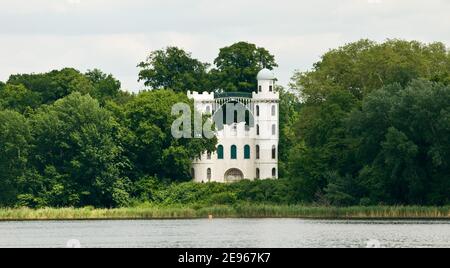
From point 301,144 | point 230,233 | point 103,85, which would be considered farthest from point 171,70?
point 230,233

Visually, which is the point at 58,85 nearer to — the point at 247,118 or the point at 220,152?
the point at 220,152

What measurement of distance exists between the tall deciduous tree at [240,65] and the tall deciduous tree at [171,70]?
4.53 feet

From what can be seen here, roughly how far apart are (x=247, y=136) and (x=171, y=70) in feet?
37.6

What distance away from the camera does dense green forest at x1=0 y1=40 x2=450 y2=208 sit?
74.8 meters

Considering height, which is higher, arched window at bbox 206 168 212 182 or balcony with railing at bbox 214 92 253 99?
balcony with railing at bbox 214 92 253 99

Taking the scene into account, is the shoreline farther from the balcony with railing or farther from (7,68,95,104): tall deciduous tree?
(7,68,95,104): tall deciduous tree

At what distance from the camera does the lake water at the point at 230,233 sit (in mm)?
53844

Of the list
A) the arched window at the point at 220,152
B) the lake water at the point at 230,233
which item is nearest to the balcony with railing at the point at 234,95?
the arched window at the point at 220,152

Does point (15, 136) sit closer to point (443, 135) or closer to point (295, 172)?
point (295, 172)

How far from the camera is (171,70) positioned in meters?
113

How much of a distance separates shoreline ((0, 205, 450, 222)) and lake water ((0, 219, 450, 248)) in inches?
101

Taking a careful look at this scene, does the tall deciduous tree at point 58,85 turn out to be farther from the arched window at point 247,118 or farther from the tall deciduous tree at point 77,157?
the tall deciduous tree at point 77,157

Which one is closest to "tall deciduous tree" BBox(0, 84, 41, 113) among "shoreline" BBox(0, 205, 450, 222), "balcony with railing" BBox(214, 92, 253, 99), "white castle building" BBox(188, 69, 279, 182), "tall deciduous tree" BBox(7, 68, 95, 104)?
"tall deciduous tree" BBox(7, 68, 95, 104)
